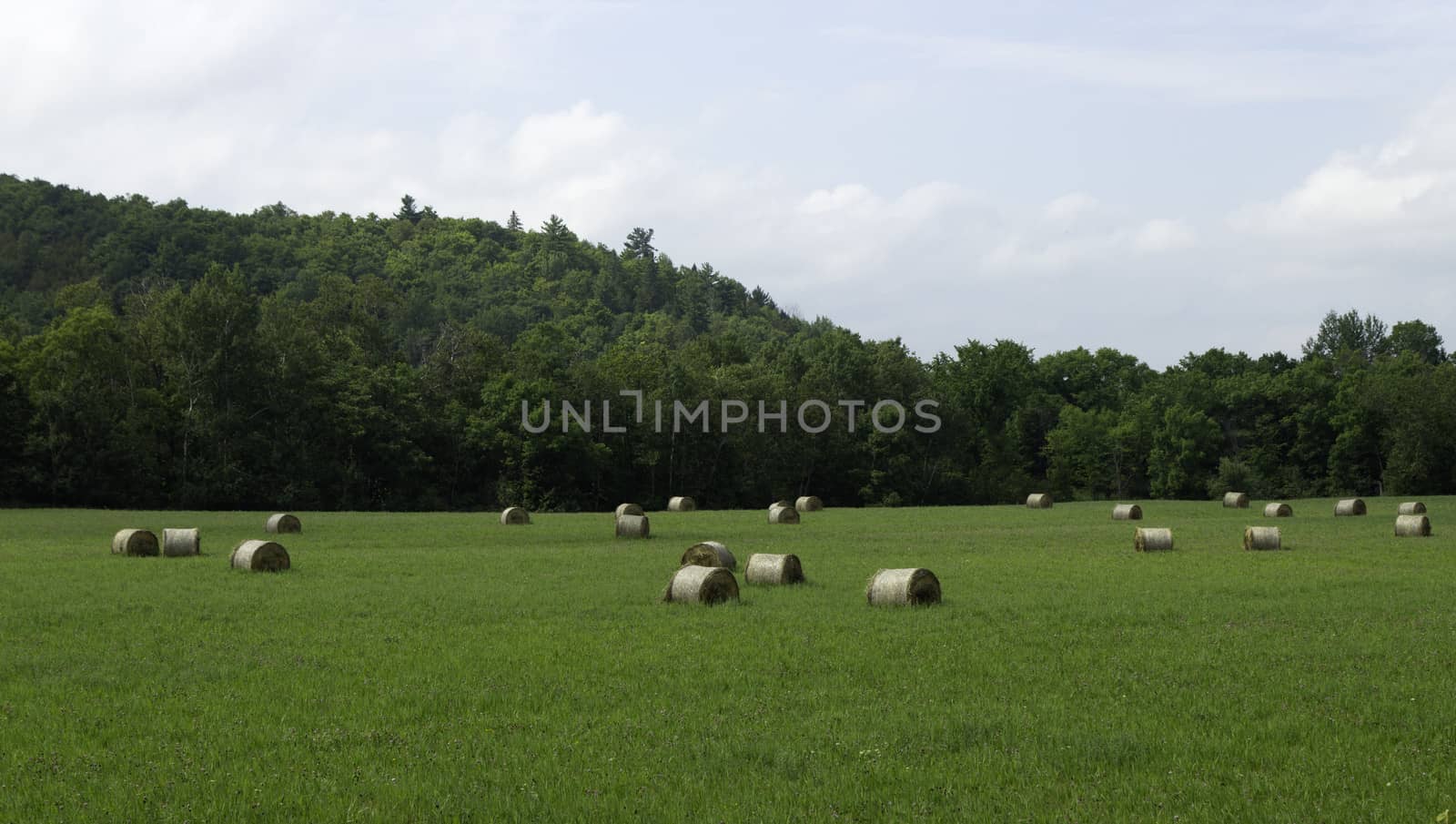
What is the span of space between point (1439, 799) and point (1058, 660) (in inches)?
248

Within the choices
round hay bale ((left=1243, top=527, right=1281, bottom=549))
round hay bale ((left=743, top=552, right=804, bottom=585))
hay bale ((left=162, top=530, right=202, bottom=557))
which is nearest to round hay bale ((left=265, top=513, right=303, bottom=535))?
hay bale ((left=162, top=530, right=202, bottom=557))

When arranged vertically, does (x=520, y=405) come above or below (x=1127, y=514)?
above

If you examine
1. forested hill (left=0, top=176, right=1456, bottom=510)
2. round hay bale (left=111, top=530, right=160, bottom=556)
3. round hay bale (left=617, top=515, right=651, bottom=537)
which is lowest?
round hay bale (left=617, top=515, right=651, bottom=537)

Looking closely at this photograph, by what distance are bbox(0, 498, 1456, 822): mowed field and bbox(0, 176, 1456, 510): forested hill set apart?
173 ft

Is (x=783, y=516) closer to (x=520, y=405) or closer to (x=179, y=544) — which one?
(x=179, y=544)

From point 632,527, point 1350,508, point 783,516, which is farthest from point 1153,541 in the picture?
point 1350,508

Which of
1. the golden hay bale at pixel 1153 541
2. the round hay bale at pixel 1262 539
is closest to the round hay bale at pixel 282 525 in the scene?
the golden hay bale at pixel 1153 541

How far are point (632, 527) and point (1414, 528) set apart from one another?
84.1ft

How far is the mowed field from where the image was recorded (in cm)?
967

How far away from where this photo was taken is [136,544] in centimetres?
3234

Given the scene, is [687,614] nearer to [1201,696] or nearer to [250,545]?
[1201,696]

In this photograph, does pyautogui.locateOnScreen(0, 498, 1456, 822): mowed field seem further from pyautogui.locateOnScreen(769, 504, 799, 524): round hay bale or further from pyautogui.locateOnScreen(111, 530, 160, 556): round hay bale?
pyautogui.locateOnScreen(769, 504, 799, 524): round hay bale

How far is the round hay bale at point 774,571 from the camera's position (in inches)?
986

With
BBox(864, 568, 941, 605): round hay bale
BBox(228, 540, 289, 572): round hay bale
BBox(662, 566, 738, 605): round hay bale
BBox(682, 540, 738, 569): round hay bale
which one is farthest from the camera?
BBox(228, 540, 289, 572): round hay bale
